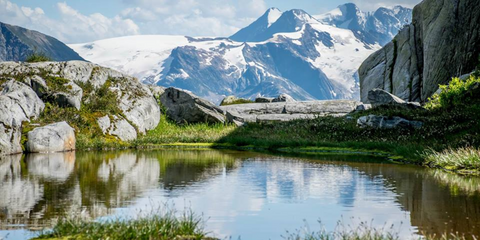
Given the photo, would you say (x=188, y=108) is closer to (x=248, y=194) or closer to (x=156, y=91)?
(x=156, y=91)

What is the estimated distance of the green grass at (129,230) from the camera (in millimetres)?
10680

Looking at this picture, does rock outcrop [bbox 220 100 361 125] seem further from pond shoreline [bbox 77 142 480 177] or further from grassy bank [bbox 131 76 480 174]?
Result: pond shoreline [bbox 77 142 480 177]

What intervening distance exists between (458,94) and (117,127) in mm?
22361

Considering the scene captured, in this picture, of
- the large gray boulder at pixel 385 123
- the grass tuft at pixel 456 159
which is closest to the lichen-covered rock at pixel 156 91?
the large gray boulder at pixel 385 123

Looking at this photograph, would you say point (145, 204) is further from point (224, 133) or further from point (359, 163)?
point (224, 133)

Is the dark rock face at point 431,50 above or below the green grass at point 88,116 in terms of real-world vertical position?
above

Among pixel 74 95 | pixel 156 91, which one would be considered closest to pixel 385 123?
pixel 74 95

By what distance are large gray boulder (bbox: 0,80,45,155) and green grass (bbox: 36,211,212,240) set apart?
2105cm

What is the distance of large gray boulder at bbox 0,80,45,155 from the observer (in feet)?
102

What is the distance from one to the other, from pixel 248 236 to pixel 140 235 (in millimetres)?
2384

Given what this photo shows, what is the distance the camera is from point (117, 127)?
3978cm

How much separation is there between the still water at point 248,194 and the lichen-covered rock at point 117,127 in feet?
37.3

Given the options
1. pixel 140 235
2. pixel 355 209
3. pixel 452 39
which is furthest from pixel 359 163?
pixel 452 39

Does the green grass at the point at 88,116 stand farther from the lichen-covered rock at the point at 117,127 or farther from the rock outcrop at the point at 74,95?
the lichen-covered rock at the point at 117,127
